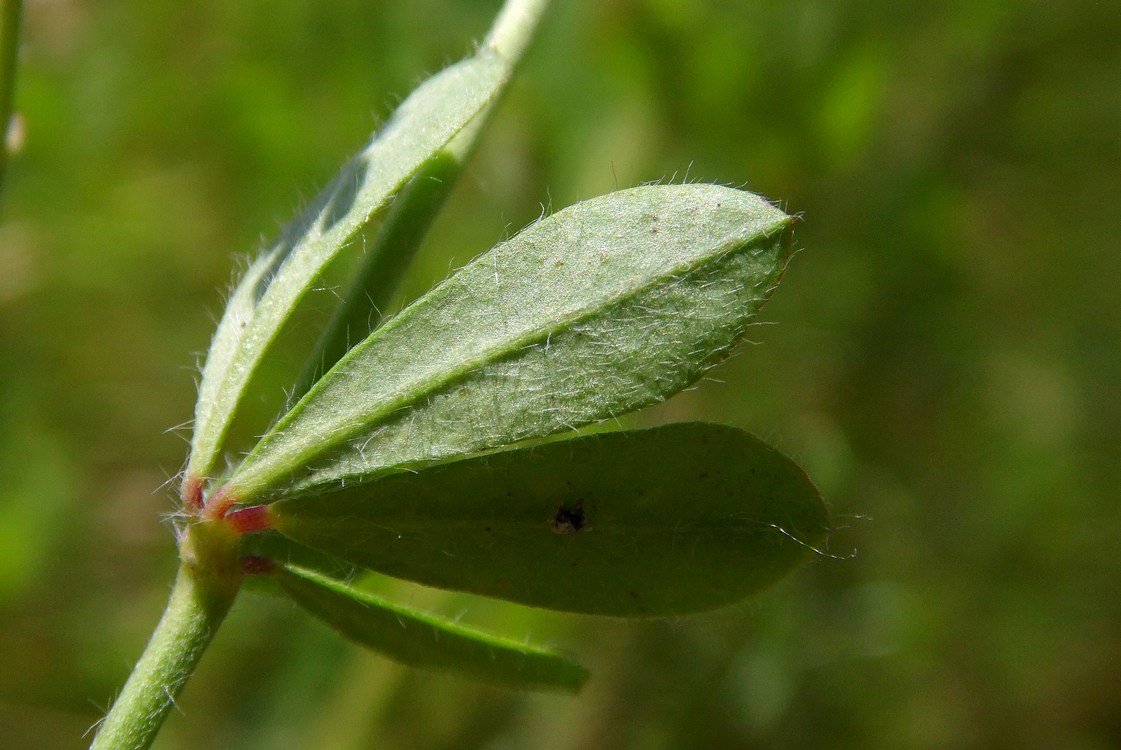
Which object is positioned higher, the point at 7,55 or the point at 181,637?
the point at 7,55

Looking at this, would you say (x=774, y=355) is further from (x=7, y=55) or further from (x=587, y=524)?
(x=7, y=55)

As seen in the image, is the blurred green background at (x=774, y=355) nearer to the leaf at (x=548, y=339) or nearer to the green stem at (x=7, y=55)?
the green stem at (x=7, y=55)

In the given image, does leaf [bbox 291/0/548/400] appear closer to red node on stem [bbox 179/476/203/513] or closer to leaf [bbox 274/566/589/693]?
red node on stem [bbox 179/476/203/513]

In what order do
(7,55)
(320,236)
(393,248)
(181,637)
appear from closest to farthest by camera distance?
(181,637), (320,236), (393,248), (7,55)

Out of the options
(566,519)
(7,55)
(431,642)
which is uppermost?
(7,55)

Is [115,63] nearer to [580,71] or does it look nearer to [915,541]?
[580,71]

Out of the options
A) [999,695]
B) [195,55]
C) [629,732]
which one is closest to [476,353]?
[629,732]

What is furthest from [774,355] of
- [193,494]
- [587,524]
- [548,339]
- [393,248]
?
[193,494]
